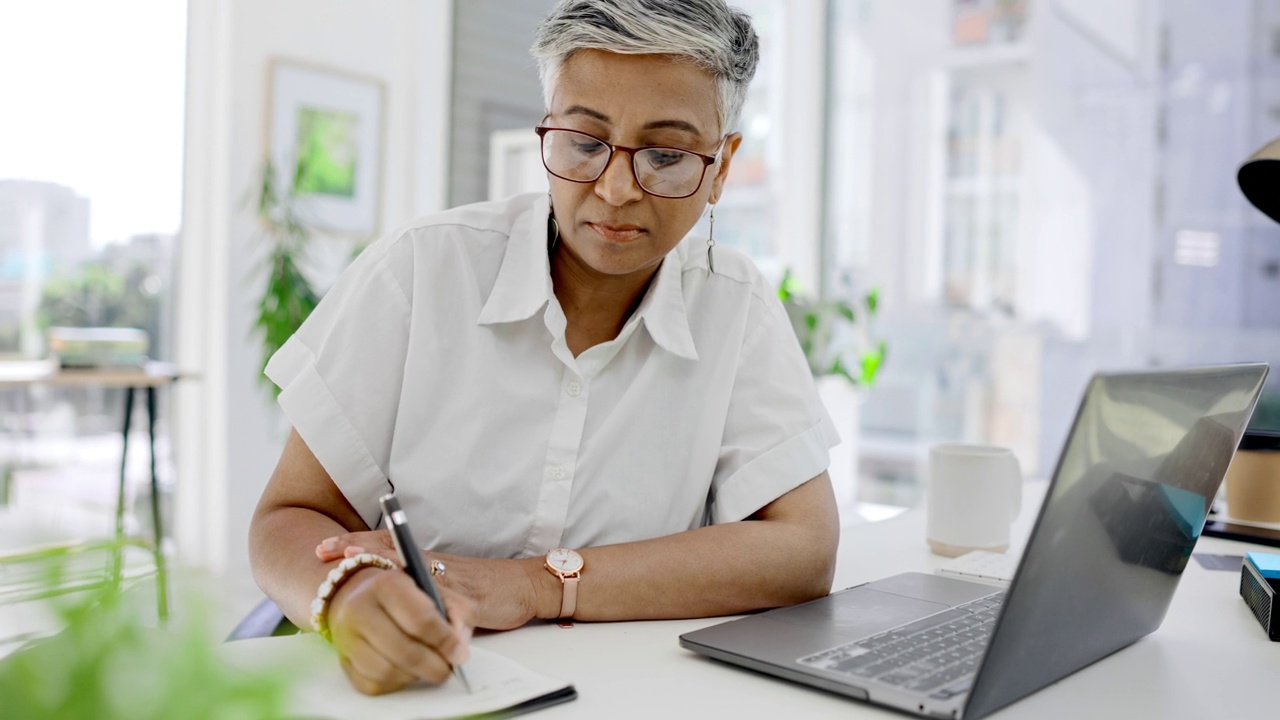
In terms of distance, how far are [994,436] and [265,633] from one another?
2.88 m

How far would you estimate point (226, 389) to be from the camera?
371 centimetres

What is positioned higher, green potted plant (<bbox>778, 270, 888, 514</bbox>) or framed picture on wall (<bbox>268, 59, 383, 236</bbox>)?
framed picture on wall (<bbox>268, 59, 383, 236</bbox>)

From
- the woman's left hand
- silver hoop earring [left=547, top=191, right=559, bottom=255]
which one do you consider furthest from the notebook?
silver hoop earring [left=547, top=191, right=559, bottom=255]

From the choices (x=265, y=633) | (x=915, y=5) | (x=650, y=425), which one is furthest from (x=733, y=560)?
(x=915, y=5)

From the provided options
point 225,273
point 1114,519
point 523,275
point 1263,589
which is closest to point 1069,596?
point 1114,519

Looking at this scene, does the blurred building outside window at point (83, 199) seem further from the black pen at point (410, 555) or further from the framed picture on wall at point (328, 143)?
the black pen at point (410, 555)

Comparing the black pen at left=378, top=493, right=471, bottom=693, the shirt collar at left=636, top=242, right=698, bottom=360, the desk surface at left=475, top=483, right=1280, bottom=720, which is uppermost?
the shirt collar at left=636, top=242, right=698, bottom=360

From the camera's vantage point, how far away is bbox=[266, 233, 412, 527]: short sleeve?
46.3 inches

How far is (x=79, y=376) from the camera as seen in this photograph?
10.1 ft

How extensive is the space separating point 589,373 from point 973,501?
0.54 meters

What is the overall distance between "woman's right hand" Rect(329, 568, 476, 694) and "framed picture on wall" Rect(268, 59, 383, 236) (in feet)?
10.3

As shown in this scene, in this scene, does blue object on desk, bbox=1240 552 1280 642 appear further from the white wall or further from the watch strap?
the white wall

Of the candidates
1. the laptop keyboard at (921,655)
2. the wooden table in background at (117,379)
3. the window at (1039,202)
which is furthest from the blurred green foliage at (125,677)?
the window at (1039,202)

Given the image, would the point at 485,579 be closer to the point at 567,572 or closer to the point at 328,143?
the point at 567,572
